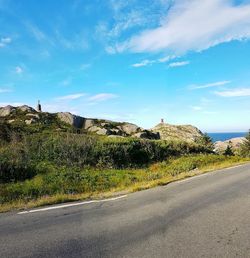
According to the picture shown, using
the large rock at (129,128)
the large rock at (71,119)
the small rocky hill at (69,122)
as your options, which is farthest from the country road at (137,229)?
the large rock at (129,128)

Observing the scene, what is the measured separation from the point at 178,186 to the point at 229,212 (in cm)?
577

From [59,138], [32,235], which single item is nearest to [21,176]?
[59,138]

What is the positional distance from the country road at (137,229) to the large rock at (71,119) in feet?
125

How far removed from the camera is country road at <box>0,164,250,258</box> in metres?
6.70

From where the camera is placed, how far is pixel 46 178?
20.4 m

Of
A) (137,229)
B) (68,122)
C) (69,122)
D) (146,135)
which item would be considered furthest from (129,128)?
(137,229)

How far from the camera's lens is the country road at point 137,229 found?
6703 millimetres

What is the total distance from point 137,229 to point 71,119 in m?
43.4

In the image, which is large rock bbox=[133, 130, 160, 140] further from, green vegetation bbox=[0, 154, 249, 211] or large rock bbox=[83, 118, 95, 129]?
green vegetation bbox=[0, 154, 249, 211]

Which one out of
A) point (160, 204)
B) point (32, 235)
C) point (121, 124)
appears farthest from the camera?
point (121, 124)

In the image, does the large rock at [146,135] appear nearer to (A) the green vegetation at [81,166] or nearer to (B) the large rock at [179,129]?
(A) the green vegetation at [81,166]

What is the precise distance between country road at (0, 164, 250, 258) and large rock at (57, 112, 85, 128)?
3825cm

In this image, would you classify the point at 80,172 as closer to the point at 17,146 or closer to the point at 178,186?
the point at 17,146

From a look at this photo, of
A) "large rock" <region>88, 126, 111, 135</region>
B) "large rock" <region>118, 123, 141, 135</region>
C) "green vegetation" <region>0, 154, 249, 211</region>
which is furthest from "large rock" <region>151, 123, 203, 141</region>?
"green vegetation" <region>0, 154, 249, 211</region>
